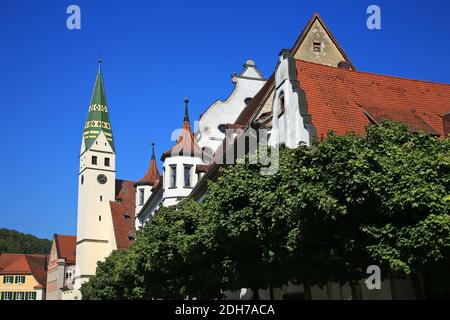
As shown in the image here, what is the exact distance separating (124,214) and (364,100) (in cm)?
6462

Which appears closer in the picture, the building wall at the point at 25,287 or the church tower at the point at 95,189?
the church tower at the point at 95,189

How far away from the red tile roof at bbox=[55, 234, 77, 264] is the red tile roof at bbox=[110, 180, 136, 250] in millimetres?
17042

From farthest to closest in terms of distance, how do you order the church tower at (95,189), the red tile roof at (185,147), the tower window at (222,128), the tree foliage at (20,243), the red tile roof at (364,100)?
the tree foliage at (20,243) → the church tower at (95,189) → the tower window at (222,128) → the red tile roof at (185,147) → the red tile roof at (364,100)

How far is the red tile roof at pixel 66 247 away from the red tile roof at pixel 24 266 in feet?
39.9

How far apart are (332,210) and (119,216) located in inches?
2932

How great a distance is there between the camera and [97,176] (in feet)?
302

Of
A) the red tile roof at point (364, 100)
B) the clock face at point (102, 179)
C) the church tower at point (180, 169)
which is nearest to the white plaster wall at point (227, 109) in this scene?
the church tower at point (180, 169)

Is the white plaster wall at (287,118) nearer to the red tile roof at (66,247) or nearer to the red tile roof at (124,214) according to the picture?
the red tile roof at (124,214)

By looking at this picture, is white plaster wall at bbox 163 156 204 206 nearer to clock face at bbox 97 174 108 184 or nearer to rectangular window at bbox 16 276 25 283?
clock face at bbox 97 174 108 184

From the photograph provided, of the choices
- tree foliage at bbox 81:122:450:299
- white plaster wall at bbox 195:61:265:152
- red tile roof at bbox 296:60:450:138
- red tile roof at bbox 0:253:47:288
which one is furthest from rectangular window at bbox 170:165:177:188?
red tile roof at bbox 0:253:47:288

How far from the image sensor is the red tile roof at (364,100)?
26891 mm
